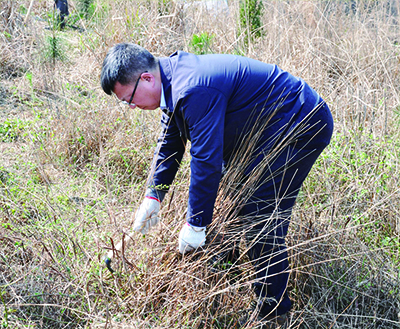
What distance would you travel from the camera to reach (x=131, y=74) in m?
2.04

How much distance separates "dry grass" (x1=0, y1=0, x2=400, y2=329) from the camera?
2.15m

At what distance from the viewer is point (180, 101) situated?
77.4 inches

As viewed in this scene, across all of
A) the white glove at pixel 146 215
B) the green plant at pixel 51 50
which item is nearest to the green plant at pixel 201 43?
the green plant at pixel 51 50

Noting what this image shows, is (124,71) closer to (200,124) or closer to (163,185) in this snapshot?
(200,124)

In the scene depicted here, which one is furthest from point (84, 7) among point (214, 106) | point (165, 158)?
point (214, 106)

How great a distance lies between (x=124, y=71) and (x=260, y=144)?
88 cm

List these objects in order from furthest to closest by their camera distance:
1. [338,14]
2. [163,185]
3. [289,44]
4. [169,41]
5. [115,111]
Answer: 1. [338,14]
2. [169,41]
3. [289,44]
4. [115,111]
5. [163,185]

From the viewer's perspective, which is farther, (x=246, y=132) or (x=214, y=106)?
(x=246, y=132)

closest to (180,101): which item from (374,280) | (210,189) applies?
(210,189)

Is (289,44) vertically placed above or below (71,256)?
above

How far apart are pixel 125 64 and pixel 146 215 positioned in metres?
0.91

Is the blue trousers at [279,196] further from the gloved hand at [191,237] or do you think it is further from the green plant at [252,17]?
the green plant at [252,17]

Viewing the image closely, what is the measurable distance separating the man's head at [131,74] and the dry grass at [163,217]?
0.47 m

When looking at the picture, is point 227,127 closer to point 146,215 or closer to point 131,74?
point 131,74
